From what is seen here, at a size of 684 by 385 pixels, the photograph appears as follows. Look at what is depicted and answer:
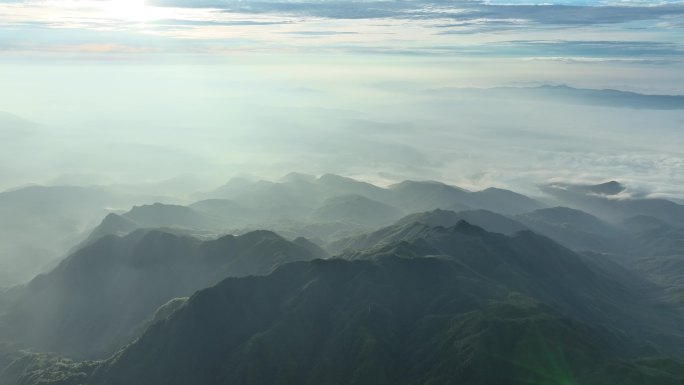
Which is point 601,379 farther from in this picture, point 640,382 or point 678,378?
point 678,378

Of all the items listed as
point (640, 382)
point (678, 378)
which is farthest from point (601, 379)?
point (678, 378)
